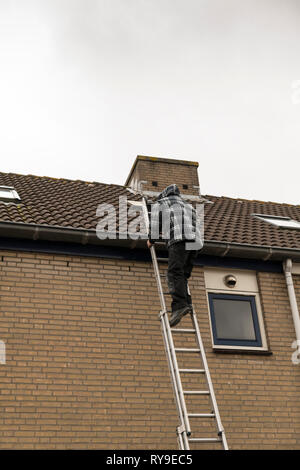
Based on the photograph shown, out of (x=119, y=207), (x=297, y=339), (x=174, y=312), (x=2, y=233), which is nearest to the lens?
(x=174, y=312)

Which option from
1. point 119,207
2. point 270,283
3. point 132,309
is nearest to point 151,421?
point 132,309

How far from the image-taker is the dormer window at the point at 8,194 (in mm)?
11438

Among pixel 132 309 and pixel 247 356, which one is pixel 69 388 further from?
pixel 247 356

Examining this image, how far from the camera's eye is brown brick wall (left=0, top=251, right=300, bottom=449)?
8.85 meters

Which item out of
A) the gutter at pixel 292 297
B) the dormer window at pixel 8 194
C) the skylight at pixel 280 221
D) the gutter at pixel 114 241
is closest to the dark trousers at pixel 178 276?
the gutter at pixel 114 241

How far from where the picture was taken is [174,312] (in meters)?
8.21

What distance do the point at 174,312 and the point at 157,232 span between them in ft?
3.79

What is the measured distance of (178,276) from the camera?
834cm

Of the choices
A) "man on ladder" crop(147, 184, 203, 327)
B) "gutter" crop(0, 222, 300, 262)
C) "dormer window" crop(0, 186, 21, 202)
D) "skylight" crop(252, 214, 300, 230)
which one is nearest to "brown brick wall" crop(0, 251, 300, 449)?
"gutter" crop(0, 222, 300, 262)

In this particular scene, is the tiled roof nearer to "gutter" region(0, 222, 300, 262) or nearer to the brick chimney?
"gutter" region(0, 222, 300, 262)

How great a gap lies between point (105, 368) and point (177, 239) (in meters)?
2.27

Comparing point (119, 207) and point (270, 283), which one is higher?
point (119, 207)

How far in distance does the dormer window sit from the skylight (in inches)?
191

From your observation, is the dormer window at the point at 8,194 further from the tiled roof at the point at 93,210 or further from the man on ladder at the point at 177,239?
the man on ladder at the point at 177,239
